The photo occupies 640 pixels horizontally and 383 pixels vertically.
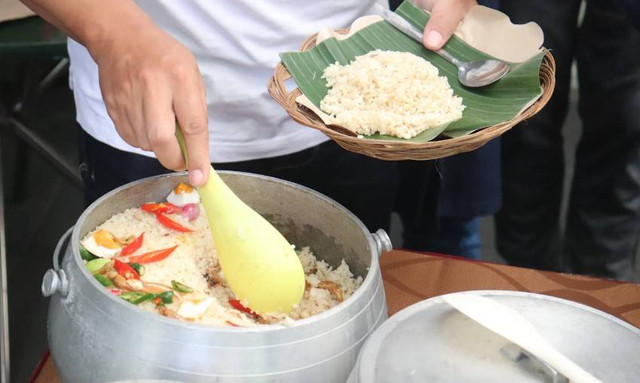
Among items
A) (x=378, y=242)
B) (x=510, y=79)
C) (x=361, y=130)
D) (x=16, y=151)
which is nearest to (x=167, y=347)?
(x=378, y=242)

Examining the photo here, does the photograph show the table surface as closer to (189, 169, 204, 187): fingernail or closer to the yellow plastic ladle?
the yellow plastic ladle

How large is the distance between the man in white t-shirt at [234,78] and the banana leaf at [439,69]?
0.04 m

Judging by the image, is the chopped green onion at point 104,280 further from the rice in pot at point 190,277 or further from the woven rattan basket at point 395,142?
the woven rattan basket at point 395,142

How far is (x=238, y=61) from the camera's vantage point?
1.30 meters

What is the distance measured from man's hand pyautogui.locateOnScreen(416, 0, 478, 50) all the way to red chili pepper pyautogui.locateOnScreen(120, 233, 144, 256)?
0.66 metres

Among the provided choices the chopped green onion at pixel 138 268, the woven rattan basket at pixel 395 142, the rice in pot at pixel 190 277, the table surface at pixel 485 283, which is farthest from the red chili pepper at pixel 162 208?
the table surface at pixel 485 283

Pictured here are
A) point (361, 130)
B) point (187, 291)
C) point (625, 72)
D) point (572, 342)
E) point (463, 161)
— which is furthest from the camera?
point (625, 72)

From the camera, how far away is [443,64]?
1.37 m

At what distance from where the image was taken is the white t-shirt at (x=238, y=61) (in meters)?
1.27

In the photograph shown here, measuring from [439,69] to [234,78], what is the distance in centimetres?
36

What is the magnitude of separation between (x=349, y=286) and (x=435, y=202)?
1.12 meters

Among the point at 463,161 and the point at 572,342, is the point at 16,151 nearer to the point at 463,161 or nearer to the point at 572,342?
the point at 463,161

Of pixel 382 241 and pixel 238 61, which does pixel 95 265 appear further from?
pixel 238 61

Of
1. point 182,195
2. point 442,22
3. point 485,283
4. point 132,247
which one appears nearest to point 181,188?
point 182,195
